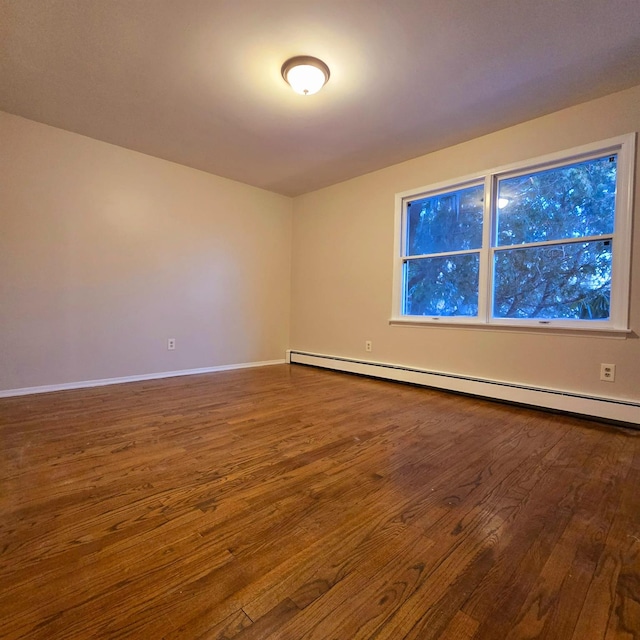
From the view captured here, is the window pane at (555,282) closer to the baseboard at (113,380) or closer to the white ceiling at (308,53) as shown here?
the white ceiling at (308,53)

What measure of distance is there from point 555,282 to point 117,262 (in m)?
4.08

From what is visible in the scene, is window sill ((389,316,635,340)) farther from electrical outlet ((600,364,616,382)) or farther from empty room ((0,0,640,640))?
electrical outlet ((600,364,616,382))

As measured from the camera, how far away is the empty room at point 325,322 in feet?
3.06

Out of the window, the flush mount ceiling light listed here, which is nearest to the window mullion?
the window

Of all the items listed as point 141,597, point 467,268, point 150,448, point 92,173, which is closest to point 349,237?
point 467,268

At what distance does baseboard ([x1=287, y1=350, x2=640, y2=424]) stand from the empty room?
25 millimetres

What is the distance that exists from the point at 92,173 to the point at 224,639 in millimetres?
3772

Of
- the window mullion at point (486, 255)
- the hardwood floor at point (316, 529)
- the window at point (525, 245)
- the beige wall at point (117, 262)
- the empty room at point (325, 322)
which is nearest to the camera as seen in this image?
the hardwood floor at point (316, 529)

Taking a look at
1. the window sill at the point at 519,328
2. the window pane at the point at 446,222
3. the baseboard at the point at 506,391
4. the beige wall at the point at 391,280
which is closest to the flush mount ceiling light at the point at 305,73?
the beige wall at the point at 391,280

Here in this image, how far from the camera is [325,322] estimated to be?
4.36 m

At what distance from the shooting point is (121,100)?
2506 mm

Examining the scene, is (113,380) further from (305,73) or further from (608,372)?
(608,372)

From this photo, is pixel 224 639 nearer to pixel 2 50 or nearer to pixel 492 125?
pixel 2 50

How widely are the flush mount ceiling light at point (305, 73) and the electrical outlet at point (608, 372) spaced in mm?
2878
